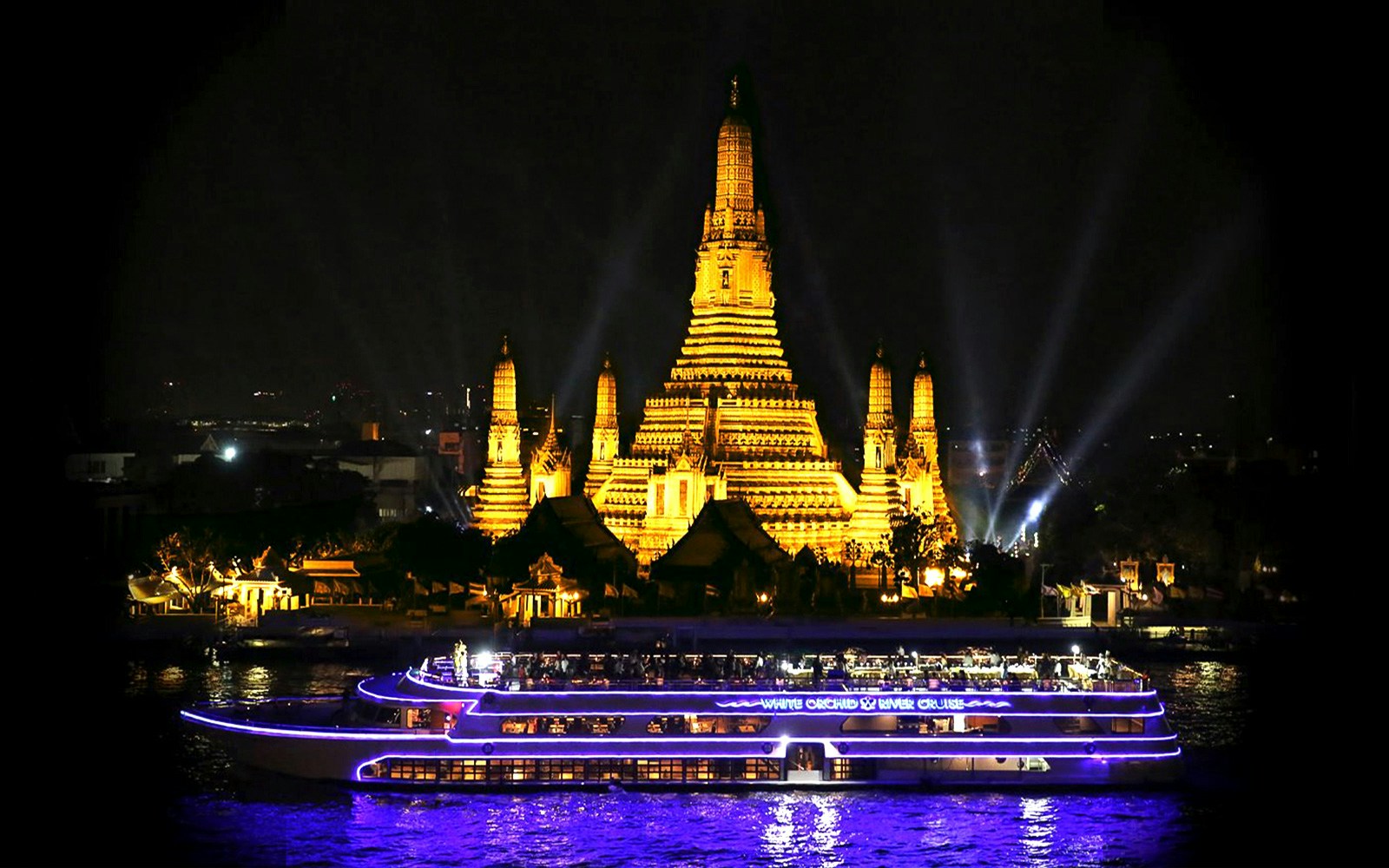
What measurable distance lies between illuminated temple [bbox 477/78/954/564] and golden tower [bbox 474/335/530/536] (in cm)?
8

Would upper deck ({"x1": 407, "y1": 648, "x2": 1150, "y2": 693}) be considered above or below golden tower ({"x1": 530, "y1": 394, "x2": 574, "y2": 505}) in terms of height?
below

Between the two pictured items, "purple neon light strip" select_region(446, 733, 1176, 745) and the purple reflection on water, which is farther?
"purple neon light strip" select_region(446, 733, 1176, 745)

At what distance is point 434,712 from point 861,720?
21.4 feet

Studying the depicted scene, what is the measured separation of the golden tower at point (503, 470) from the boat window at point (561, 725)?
28223 mm

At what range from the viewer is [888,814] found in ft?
113

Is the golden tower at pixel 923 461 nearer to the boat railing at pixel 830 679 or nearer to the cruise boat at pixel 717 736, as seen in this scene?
the boat railing at pixel 830 679

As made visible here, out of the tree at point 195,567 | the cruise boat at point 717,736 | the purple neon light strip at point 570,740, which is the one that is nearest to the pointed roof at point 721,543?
the tree at point 195,567

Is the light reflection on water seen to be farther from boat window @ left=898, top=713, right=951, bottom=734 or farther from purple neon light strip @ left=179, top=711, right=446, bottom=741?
boat window @ left=898, top=713, right=951, bottom=734

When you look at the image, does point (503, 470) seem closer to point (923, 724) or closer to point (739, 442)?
point (739, 442)

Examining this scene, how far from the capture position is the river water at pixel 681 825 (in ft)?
105

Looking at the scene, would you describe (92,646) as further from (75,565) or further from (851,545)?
(851,545)

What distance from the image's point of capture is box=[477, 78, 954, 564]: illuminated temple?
60.7 meters

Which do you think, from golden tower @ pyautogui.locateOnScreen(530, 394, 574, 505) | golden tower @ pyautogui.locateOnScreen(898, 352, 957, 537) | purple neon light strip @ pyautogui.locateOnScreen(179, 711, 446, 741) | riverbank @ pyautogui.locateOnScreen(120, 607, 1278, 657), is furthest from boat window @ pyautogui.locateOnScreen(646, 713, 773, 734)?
golden tower @ pyautogui.locateOnScreen(530, 394, 574, 505)

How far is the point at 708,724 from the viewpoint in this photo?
119 ft
